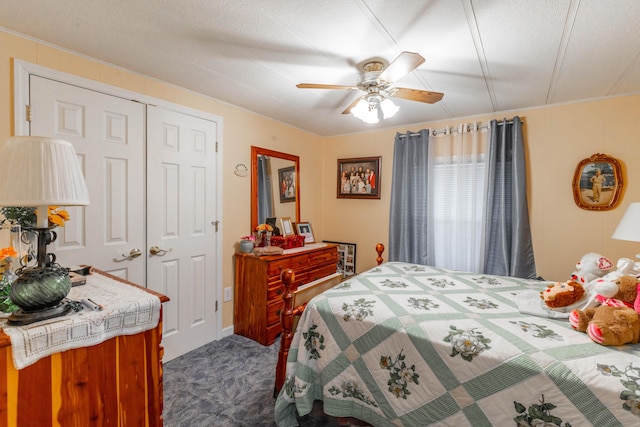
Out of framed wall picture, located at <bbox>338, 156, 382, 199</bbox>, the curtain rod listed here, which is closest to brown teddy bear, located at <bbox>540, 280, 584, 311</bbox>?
the curtain rod

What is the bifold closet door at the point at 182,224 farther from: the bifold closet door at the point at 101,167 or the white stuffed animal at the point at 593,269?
the white stuffed animal at the point at 593,269

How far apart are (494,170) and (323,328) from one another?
248 cm

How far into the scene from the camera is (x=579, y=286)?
1.62 m

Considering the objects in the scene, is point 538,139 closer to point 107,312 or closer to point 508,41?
point 508,41

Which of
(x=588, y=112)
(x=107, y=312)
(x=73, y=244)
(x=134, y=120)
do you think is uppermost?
(x=588, y=112)

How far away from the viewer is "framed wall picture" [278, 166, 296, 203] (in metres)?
3.50

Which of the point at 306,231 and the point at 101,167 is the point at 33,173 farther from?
the point at 306,231

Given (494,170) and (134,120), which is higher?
(134,120)

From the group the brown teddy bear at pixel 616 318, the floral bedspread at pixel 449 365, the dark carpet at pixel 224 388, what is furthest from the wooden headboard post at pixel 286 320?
the brown teddy bear at pixel 616 318

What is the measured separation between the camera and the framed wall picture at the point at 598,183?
2506mm

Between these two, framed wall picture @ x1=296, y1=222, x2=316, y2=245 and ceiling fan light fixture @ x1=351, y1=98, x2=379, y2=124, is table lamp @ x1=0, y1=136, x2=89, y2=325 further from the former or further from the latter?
framed wall picture @ x1=296, y1=222, x2=316, y2=245

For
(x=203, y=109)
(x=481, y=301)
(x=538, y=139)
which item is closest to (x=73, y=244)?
(x=203, y=109)

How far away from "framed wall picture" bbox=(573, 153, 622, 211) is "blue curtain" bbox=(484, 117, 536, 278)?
0.43 meters

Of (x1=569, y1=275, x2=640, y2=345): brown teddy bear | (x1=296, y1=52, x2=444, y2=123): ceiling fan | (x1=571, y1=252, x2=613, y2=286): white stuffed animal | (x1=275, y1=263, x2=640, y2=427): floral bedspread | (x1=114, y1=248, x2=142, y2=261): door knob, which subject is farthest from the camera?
(x1=114, y1=248, x2=142, y2=261): door knob
